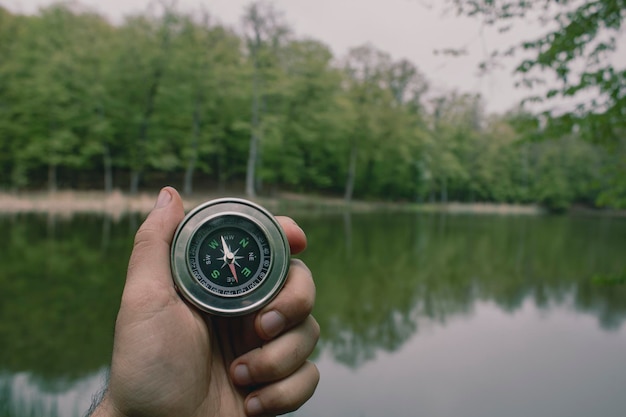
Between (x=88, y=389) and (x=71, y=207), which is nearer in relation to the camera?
(x=88, y=389)

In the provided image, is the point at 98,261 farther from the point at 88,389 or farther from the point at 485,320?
the point at 485,320

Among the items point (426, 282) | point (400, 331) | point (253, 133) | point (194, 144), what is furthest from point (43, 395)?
point (194, 144)

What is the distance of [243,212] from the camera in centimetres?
149

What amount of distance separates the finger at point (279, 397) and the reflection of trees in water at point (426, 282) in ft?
15.2

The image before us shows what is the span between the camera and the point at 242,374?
→ 58.6 inches

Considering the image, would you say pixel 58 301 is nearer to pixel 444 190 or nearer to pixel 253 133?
pixel 253 133

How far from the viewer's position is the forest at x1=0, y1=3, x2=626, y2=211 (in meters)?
29.5

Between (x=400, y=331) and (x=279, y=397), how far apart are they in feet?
20.8

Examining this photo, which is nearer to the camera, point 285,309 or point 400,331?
point 285,309

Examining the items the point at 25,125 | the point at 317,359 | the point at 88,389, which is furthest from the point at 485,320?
the point at 25,125

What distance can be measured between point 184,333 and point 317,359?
4.72 m

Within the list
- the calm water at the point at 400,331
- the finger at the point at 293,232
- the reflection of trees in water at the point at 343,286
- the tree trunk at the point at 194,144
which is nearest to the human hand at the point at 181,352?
the finger at the point at 293,232

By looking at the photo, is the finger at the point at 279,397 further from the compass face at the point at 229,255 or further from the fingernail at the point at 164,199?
the fingernail at the point at 164,199

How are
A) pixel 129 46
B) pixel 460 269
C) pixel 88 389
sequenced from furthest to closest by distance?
pixel 129 46 < pixel 460 269 < pixel 88 389
